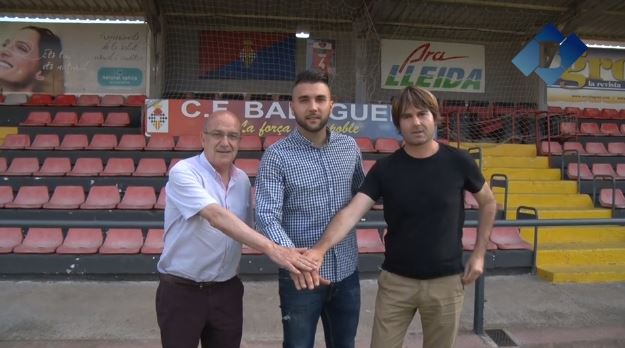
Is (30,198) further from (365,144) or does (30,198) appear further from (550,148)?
(550,148)

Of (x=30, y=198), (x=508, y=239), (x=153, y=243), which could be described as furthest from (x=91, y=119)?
(x=508, y=239)

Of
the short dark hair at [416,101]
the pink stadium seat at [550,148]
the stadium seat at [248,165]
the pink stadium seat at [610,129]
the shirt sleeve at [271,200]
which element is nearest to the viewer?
the shirt sleeve at [271,200]

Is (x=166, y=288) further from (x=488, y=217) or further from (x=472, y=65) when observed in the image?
(x=472, y=65)

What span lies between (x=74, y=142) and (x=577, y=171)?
888 centimetres

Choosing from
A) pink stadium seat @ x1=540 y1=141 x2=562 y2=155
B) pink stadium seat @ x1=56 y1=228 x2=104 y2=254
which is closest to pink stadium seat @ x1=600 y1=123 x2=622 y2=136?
pink stadium seat @ x1=540 y1=141 x2=562 y2=155

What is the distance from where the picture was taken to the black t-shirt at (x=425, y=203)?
7.02 feet

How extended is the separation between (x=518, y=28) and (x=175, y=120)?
9.28 meters

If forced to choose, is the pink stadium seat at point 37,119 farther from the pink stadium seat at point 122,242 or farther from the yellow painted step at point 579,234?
the yellow painted step at point 579,234

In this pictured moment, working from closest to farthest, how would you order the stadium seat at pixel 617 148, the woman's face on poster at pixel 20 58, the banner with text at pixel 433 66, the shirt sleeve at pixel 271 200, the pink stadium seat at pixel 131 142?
the shirt sleeve at pixel 271 200, the pink stadium seat at pixel 131 142, the stadium seat at pixel 617 148, the woman's face on poster at pixel 20 58, the banner with text at pixel 433 66

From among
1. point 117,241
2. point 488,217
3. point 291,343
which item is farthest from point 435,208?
point 117,241

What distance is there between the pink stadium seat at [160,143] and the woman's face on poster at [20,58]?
4849 millimetres

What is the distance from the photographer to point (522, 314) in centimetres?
459

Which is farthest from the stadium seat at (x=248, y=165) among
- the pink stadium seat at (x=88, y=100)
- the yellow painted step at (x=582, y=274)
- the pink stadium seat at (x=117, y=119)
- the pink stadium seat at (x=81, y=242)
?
the pink stadium seat at (x=88, y=100)

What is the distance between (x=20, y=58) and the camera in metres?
11.3
